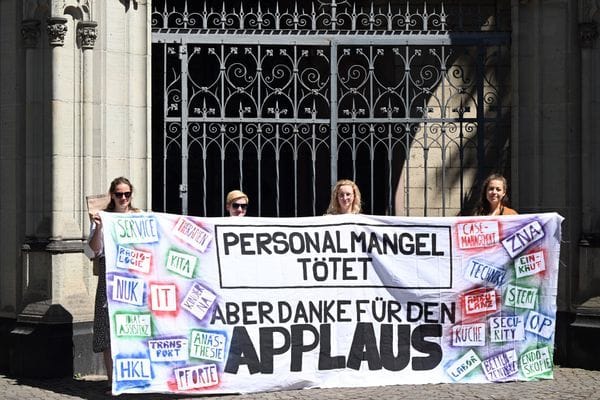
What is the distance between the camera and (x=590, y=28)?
1022 cm

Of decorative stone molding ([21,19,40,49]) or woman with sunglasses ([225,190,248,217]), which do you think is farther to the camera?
decorative stone molding ([21,19,40,49])

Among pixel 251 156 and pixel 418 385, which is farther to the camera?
pixel 251 156

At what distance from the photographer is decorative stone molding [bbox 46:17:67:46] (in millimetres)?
9539

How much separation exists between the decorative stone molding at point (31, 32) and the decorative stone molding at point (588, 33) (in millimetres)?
4967

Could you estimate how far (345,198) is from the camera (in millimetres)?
8844

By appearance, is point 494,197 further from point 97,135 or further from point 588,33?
point 97,135

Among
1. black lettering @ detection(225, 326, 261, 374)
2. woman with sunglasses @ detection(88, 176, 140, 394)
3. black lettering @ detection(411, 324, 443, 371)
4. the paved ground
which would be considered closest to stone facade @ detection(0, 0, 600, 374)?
the paved ground

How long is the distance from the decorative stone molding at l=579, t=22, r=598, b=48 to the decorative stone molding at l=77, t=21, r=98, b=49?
4.47 m

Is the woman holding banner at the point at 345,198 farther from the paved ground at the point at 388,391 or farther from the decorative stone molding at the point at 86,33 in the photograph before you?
the decorative stone molding at the point at 86,33

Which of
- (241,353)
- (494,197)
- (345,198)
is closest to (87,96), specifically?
(345,198)

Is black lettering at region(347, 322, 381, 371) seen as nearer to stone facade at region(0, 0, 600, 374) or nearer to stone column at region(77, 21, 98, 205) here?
stone facade at region(0, 0, 600, 374)

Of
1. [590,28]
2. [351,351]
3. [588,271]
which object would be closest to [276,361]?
[351,351]

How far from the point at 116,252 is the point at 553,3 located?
492cm

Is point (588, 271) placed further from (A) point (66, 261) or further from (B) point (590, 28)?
(A) point (66, 261)
